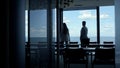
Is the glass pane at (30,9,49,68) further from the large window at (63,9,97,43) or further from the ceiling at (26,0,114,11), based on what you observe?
the large window at (63,9,97,43)

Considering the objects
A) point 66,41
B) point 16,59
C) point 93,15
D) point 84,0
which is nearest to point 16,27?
point 16,59

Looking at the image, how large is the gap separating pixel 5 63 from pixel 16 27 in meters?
0.37

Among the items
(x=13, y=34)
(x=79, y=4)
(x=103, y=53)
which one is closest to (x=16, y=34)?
(x=13, y=34)

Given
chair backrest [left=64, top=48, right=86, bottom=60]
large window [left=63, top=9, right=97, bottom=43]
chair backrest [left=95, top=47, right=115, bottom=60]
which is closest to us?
chair backrest [left=95, top=47, right=115, bottom=60]

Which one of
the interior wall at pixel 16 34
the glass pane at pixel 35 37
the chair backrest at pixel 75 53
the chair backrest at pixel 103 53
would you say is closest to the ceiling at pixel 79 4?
the glass pane at pixel 35 37

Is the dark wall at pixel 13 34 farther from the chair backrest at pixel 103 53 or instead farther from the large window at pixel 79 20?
the large window at pixel 79 20

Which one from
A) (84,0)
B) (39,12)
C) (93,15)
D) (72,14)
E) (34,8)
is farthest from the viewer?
(72,14)

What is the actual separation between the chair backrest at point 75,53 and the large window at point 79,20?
8692mm

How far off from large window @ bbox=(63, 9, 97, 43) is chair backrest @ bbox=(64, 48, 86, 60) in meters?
8.69

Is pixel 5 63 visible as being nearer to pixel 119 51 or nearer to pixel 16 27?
pixel 16 27

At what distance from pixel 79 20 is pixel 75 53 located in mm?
10608

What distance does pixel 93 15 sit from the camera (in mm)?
15125

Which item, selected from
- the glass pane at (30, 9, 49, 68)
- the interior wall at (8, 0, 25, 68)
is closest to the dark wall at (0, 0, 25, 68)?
the interior wall at (8, 0, 25, 68)

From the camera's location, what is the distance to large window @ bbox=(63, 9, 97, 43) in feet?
49.8
